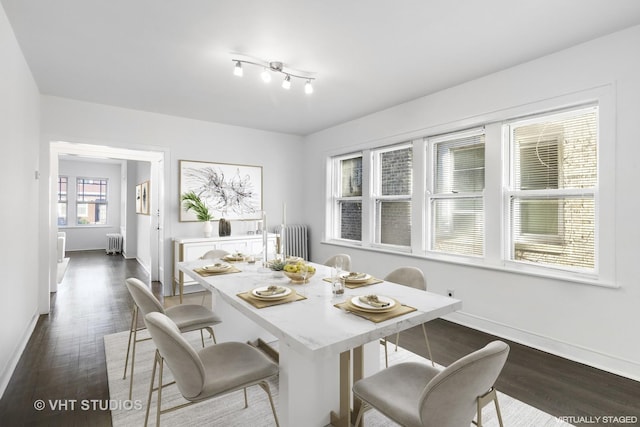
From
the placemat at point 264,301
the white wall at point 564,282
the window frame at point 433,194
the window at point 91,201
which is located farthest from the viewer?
the window at point 91,201

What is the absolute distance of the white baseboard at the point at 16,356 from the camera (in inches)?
87.0

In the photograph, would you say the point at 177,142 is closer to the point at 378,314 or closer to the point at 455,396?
the point at 378,314

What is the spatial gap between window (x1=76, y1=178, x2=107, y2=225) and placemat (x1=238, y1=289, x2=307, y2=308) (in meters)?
9.70

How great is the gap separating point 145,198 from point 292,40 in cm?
554

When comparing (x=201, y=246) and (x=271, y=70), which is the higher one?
(x=271, y=70)

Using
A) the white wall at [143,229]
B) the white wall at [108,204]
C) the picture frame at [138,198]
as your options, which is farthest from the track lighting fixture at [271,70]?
the white wall at [108,204]

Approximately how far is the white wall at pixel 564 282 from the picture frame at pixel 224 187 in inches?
109

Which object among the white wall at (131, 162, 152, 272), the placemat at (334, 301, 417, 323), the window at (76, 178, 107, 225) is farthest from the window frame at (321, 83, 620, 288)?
the window at (76, 178, 107, 225)

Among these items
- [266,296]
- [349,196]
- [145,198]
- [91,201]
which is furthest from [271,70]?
[91,201]

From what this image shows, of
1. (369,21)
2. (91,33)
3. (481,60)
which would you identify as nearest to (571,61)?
(481,60)

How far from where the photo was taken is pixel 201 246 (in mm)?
4582

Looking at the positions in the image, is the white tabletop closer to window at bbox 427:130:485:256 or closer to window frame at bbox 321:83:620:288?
window frame at bbox 321:83:620:288

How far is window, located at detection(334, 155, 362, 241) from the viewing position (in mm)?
5012

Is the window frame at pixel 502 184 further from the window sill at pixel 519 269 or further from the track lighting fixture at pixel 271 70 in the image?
the track lighting fixture at pixel 271 70
